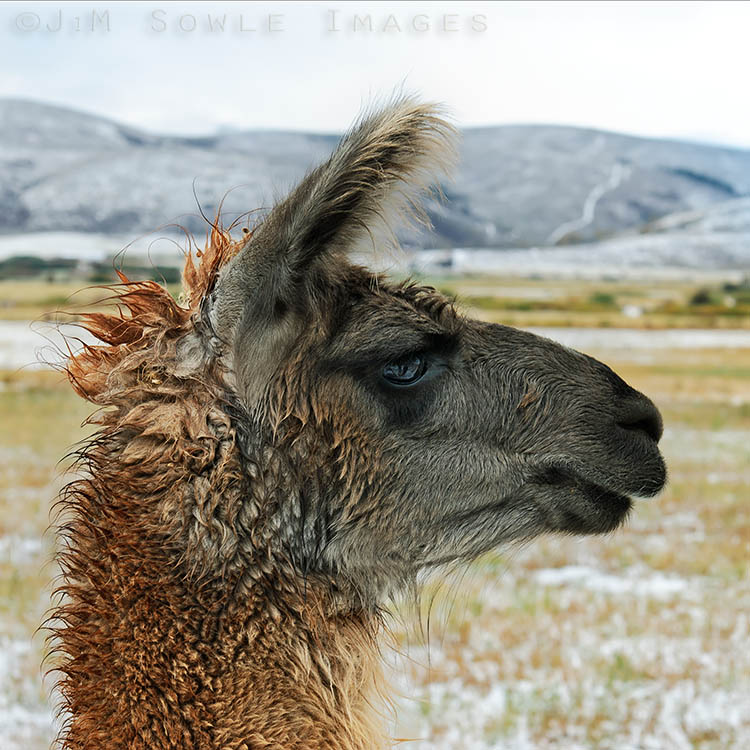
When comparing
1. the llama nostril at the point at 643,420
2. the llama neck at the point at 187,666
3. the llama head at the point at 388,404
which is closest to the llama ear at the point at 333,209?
the llama head at the point at 388,404

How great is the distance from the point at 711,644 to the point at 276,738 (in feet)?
12.6

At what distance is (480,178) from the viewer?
26.3 meters

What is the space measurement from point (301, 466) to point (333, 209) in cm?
59

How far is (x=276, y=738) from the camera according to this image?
1.91m

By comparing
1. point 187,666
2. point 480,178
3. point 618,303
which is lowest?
point 618,303

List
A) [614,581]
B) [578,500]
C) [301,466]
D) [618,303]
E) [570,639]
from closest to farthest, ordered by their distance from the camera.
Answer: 1. [301,466]
2. [578,500]
3. [570,639]
4. [614,581]
5. [618,303]

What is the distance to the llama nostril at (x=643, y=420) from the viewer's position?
7.20 ft

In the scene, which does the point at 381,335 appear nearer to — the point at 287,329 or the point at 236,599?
the point at 287,329

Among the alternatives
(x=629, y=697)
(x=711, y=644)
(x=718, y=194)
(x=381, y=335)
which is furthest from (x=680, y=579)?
(x=718, y=194)

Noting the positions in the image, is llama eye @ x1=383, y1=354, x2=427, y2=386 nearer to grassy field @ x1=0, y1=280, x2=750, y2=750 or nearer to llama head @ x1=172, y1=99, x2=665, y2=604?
llama head @ x1=172, y1=99, x2=665, y2=604

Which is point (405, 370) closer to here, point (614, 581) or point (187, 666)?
point (187, 666)

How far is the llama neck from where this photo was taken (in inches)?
73.3

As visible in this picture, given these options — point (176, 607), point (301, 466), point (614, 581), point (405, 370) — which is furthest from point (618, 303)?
point (176, 607)

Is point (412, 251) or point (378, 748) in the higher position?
point (412, 251)
